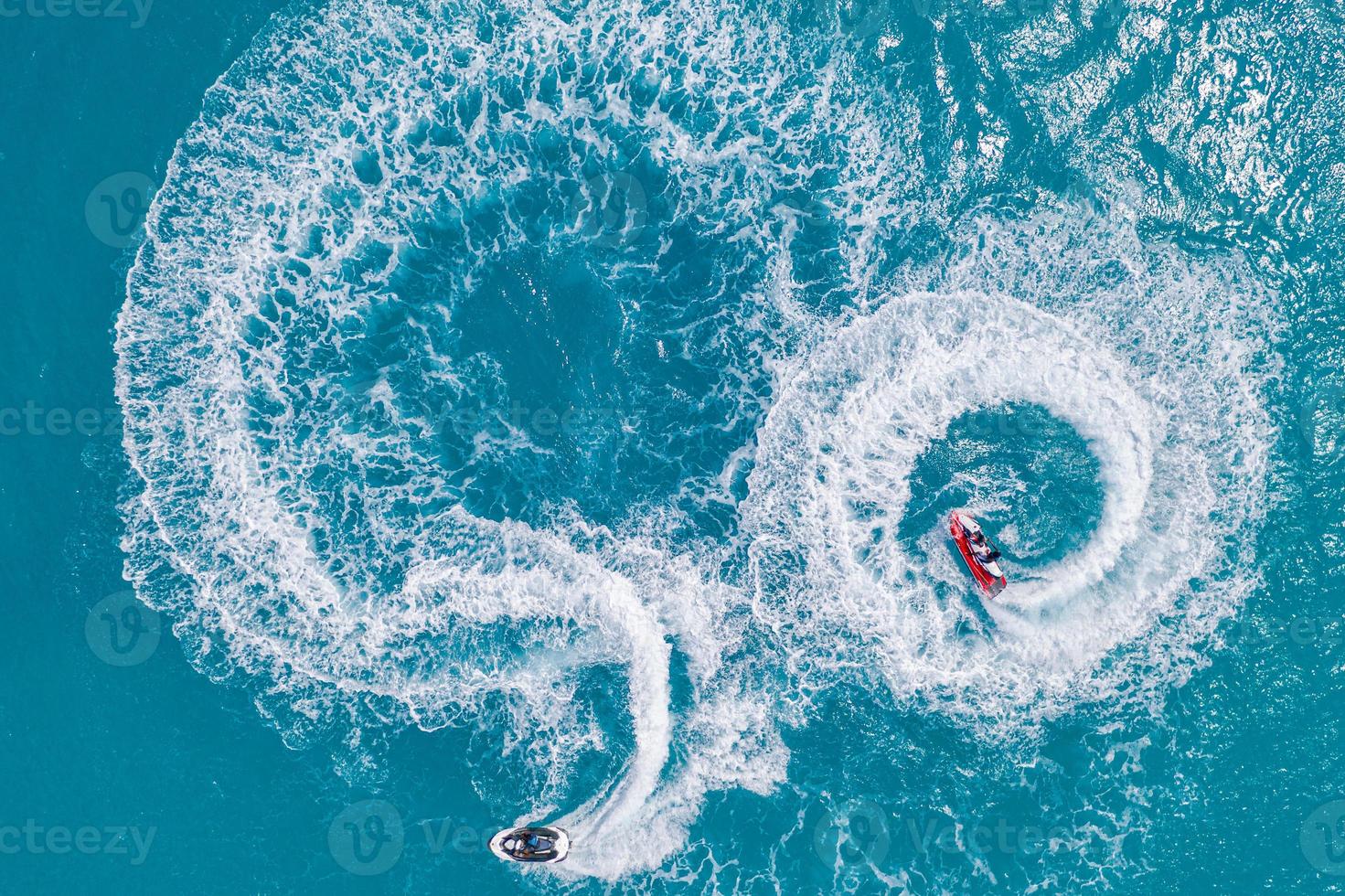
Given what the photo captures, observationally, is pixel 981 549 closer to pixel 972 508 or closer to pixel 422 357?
pixel 972 508

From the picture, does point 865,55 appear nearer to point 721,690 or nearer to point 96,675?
point 721,690

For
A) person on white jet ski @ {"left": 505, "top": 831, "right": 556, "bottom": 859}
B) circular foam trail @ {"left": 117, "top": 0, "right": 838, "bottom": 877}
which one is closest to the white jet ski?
person on white jet ski @ {"left": 505, "top": 831, "right": 556, "bottom": 859}

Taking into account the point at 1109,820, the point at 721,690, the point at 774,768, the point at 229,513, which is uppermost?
the point at 229,513

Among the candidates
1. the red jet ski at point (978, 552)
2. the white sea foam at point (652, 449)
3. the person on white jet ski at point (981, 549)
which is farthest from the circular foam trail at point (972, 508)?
the person on white jet ski at point (981, 549)

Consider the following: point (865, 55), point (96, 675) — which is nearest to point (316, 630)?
point (96, 675)

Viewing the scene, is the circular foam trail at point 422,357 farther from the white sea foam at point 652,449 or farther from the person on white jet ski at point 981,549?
the person on white jet ski at point 981,549

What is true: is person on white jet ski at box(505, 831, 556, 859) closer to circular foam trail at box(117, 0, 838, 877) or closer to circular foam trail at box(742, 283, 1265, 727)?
circular foam trail at box(117, 0, 838, 877)
